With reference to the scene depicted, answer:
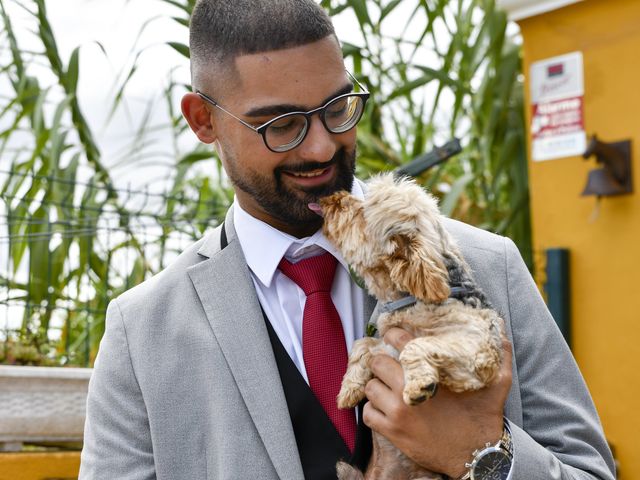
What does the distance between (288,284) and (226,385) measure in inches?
14.6

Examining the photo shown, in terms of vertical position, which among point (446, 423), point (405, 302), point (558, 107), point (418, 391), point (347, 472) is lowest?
point (347, 472)

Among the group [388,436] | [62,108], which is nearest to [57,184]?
[62,108]

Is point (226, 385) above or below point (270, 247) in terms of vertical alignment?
below

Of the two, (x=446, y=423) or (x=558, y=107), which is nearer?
(x=446, y=423)

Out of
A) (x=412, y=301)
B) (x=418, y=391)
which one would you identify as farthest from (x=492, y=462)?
(x=412, y=301)

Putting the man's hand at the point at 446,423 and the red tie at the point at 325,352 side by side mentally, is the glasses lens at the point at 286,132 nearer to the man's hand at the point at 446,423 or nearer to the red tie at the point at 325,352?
the red tie at the point at 325,352

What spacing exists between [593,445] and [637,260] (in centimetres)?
361

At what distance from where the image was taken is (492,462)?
90.0 inches

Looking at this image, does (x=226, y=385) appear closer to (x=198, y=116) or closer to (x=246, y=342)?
(x=246, y=342)

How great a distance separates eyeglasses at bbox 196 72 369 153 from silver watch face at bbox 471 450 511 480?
0.94m

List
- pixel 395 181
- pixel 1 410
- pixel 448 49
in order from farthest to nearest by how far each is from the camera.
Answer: pixel 448 49, pixel 1 410, pixel 395 181

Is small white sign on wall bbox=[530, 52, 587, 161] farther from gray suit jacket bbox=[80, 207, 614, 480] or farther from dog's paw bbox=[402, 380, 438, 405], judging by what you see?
dog's paw bbox=[402, 380, 438, 405]

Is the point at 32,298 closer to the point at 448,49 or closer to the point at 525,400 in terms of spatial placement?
the point at 448,49

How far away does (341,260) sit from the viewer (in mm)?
2752
